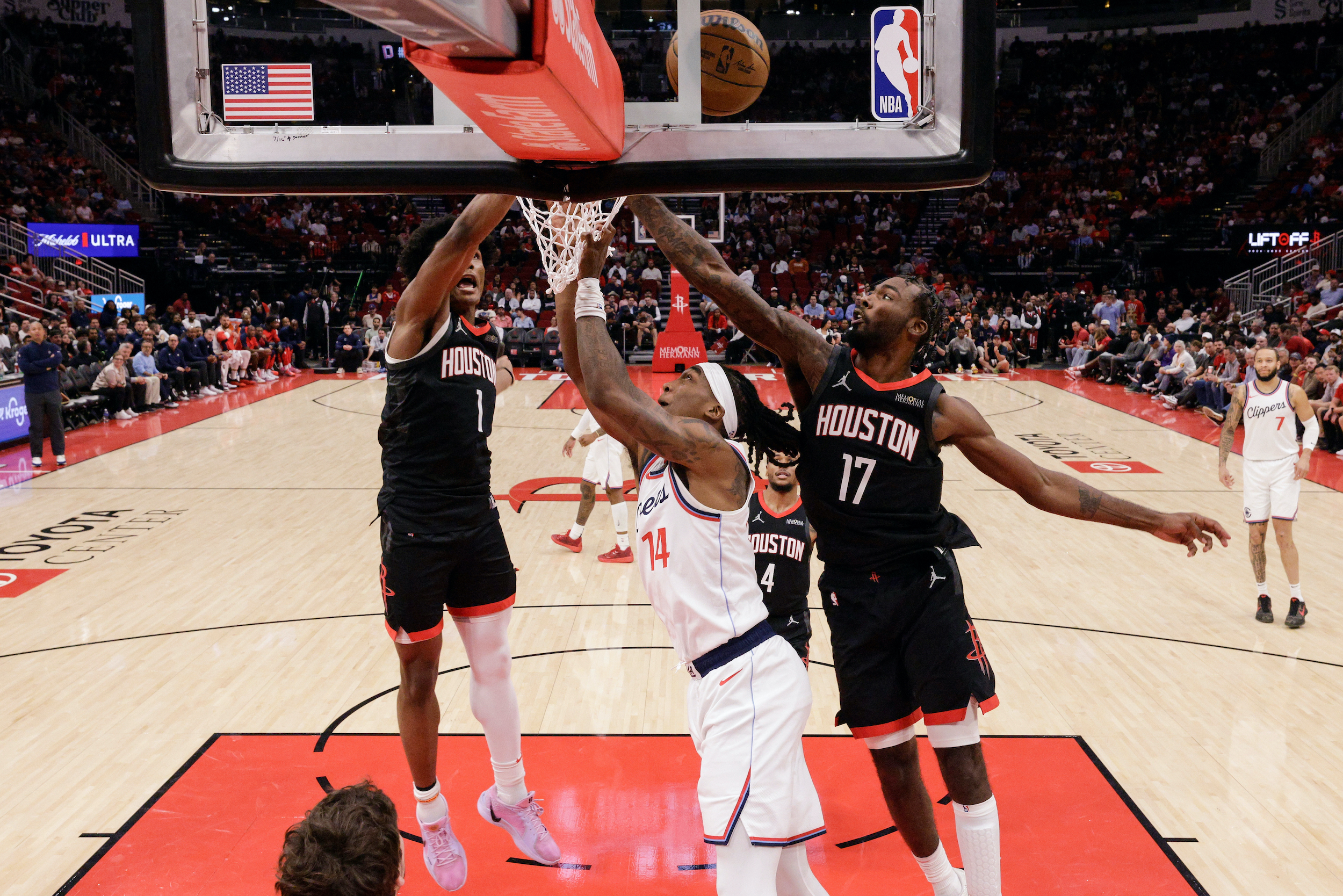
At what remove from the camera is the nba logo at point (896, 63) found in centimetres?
268

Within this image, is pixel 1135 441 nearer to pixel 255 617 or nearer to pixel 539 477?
pixel 539 477

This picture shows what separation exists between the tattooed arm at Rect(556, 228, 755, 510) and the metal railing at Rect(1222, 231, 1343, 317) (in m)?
19.8

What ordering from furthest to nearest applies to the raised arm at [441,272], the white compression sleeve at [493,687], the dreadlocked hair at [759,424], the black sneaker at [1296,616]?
the black sneaker at [1296,616], the white compression sleeve at [493,687], the raised arm at [441,272], the dreadlocked hair at [759,424]

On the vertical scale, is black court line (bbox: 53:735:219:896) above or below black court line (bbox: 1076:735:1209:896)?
above

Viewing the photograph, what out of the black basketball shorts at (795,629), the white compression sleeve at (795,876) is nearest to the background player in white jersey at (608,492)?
the black basketball shorts at (795,629)

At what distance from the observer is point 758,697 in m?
2.91

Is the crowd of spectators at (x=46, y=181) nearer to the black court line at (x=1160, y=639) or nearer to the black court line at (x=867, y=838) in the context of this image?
the black court line at (x=1160, y=639)

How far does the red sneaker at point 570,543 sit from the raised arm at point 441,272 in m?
4.62

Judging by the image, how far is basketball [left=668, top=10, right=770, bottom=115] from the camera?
275 centimetres

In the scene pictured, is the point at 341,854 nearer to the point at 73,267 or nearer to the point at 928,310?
the point at 928,310

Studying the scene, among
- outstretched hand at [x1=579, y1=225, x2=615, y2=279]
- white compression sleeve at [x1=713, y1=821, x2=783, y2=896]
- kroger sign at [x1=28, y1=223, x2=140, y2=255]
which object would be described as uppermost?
kroger sign at [x1=28, y1=223, x2=140, y2=255]

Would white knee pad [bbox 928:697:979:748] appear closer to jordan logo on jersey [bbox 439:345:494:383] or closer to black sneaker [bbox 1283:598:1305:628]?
jordan logo on jersey [bbox 439:345:494:383]

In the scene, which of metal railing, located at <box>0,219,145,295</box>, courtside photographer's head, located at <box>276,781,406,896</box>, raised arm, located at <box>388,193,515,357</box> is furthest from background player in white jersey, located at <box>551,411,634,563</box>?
metal railing, located at <box>0,219,145,295</box>

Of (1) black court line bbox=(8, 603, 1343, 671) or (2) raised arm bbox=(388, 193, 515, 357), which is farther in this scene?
(1) black court line bbox=(8, 603, 1343, 671)
